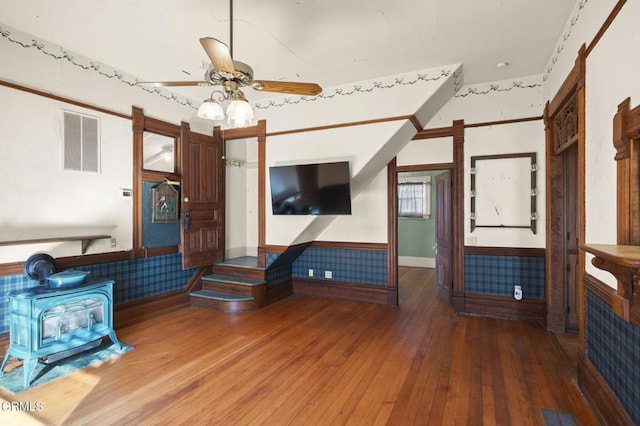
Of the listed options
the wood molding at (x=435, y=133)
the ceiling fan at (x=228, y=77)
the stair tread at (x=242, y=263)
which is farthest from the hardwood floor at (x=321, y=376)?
the wood molding at (x=435, y=133)

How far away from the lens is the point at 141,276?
13.5ft

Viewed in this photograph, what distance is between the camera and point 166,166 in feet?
14.4

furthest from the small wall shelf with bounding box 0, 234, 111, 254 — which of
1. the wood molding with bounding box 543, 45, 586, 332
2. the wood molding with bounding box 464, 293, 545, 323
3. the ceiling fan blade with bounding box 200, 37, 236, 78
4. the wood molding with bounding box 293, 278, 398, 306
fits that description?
the wood molding with bounding box 543, 45, 586, 332

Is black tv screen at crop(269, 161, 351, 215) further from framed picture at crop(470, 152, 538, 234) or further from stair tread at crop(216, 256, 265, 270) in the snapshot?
framed picture at crop(470, 152, 538, 234)

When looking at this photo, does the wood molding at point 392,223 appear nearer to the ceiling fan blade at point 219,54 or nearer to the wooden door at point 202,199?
the wooden door at point 202,199

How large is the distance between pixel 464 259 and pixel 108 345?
173 inches

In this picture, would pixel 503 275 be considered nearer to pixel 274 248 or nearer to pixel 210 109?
pixel 274 248

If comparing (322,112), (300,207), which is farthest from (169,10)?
(300,207)

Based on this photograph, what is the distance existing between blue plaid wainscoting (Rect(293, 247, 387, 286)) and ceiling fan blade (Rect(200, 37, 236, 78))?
354cm

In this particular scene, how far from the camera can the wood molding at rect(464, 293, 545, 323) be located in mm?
3969

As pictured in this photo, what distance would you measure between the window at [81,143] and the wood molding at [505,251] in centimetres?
477

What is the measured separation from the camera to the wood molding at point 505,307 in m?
3.97

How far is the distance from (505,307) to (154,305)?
4636 millimetres

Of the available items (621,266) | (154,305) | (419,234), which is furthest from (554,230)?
(154,305)
